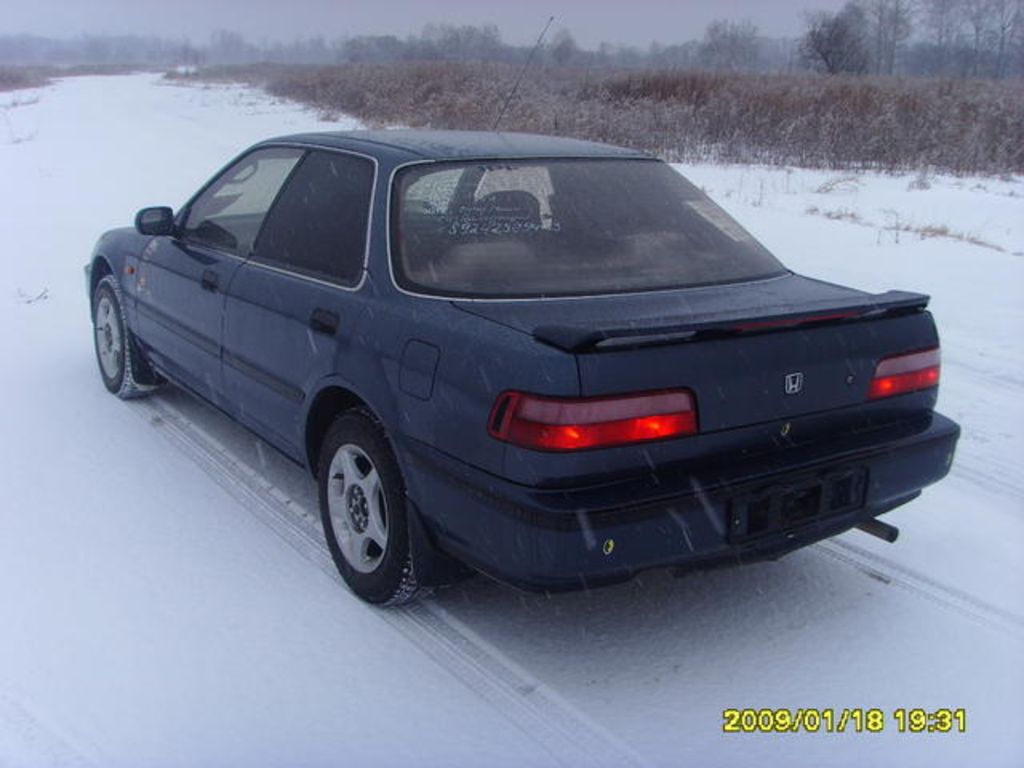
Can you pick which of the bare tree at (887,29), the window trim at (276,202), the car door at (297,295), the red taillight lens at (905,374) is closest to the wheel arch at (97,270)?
the window trim at (276,202)

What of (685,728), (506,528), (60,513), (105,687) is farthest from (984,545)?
(60,513)

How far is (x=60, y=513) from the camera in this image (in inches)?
153

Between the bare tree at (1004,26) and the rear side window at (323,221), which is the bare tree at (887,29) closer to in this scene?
the bare tree at (1004,26)

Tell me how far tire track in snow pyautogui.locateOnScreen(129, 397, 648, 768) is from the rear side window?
3.27ft

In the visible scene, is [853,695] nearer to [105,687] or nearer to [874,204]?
[105,687]

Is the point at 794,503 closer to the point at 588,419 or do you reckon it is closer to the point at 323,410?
the point at 588,419

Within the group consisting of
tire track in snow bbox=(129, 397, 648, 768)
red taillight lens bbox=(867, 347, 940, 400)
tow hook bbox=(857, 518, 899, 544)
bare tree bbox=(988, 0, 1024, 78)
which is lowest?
tire track in snow bbox=(129, 397, 648, 768)

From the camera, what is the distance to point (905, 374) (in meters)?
3.11

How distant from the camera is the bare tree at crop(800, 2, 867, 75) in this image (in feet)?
135

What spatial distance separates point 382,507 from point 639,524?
988 millimetres

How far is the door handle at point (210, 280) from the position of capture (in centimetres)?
414

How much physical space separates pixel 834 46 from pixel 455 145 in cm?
4194
